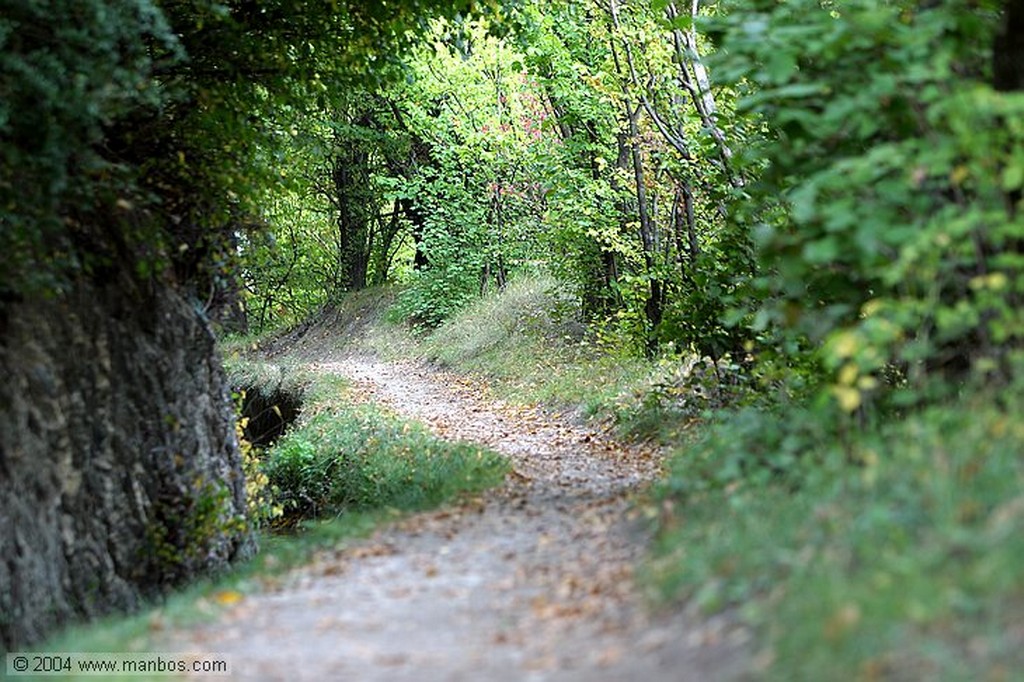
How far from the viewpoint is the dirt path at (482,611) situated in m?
4.66

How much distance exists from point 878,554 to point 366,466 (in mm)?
8888

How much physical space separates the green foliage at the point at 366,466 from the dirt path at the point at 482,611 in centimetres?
119

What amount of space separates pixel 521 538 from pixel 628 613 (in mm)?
2243

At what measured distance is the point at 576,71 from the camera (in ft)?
55.4

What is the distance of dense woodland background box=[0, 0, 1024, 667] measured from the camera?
5.33 meters

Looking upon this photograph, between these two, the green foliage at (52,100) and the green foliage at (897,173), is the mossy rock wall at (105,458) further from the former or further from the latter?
the green foliage at (897,173)

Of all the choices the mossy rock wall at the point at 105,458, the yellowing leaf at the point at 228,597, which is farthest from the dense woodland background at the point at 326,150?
the yellowing leaf at the point at 228,597

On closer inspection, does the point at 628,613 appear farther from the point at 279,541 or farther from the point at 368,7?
the point at 368,7

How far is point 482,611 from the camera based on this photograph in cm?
565

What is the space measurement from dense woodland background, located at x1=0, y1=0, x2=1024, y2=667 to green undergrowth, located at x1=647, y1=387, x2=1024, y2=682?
0.39 ft

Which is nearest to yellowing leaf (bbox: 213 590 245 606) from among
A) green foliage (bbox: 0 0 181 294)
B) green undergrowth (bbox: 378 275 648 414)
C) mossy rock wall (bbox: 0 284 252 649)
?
mossy rock wall (bbox: 0 284 252 649)

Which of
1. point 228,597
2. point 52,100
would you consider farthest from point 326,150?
point 228,597

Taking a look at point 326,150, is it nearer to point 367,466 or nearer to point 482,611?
point 367,466

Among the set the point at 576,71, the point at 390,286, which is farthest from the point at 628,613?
the point at 390,286
